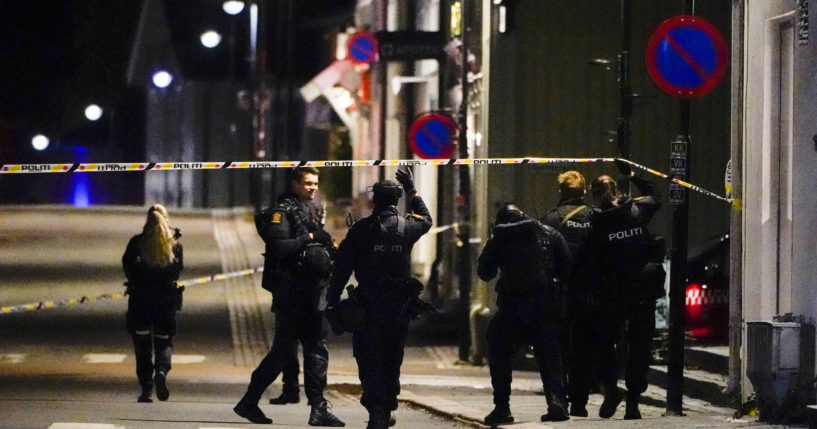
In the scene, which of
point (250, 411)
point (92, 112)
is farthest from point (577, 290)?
point (92, 112)

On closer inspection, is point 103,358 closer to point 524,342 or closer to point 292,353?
point 292,353

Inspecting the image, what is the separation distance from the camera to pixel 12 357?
18.3m

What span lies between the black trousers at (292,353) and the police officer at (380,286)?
113cm

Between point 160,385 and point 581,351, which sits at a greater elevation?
point 581,351

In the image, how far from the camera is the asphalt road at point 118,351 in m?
13.0

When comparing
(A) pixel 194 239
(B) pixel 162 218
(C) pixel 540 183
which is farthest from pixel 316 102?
(B) pixel 162 218

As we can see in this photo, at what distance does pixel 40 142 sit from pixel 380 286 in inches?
2770

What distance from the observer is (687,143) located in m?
12.4

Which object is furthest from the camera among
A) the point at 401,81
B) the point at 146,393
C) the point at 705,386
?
the point at 401,81

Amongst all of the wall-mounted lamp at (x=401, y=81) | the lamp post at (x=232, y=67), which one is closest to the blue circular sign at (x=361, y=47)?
the wall-mounted lamp at (x=401, y=81)

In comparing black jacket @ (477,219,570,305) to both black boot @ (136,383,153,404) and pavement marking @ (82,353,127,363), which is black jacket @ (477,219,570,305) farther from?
pavement marking @ (82,353,127,363)

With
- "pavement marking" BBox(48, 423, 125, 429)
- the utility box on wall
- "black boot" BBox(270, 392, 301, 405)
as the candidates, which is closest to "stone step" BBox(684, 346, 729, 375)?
the utility box on wall

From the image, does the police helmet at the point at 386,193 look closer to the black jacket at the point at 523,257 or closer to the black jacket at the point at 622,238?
the black jacket at the point at 523,257

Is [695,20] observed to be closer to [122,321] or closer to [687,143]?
[687,143]
